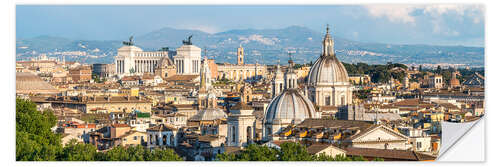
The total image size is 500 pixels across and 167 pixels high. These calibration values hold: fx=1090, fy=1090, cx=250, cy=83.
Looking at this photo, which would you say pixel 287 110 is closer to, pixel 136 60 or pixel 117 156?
pixel 117 156

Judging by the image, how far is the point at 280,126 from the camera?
39.1 m

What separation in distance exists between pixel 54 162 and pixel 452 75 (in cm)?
7847

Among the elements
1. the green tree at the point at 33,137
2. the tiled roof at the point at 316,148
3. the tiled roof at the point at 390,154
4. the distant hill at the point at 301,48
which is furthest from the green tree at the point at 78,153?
the distant hill at the point at 301,48

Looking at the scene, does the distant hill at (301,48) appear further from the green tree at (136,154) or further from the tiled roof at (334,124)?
the green tree at (136,154)

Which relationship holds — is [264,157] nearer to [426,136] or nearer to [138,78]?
[426,136]

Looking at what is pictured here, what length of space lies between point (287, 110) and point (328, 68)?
1889 centimetres

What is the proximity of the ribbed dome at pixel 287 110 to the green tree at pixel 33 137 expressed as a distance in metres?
7.84

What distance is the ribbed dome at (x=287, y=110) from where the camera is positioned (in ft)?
129

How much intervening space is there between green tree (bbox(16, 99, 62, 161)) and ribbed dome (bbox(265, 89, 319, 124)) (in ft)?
25.7

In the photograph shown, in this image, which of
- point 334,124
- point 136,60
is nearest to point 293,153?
point 334,124

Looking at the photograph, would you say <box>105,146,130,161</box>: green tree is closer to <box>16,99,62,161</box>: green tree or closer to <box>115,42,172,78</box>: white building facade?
<box>16,99,62,161</box>: green tree

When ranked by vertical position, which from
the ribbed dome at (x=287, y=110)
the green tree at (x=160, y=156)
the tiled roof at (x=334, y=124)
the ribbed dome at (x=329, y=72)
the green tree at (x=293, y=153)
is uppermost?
the ribbed dome at (x=329, y=72)

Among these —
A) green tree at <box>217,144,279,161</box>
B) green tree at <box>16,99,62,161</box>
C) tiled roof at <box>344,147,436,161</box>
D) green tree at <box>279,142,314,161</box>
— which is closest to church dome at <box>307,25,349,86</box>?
green tree at <box>16,99,62,161</box>

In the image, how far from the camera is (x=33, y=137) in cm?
3469
